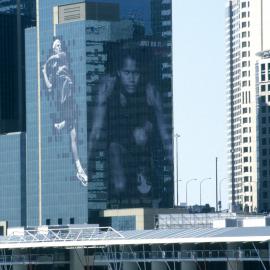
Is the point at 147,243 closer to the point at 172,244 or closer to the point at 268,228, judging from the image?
the point at 172,244

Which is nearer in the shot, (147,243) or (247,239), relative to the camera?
(247,239)

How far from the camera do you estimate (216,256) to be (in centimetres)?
19238

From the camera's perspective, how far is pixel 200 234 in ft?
641

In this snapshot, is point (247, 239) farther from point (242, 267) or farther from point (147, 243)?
point (147, 243)

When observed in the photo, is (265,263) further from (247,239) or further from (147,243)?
(147,243)

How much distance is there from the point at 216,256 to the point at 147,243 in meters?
11.1

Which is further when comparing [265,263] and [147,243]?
[147,243]

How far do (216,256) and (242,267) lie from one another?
4.29 meters

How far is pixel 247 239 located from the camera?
185875mm

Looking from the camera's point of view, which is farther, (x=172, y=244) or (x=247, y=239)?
(x=172, y=244)

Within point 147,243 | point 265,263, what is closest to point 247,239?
point 265,263

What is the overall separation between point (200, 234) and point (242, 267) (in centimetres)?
834

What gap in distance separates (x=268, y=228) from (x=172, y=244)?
1369cm

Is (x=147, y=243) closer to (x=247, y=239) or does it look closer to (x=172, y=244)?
(x=172, y=244)
